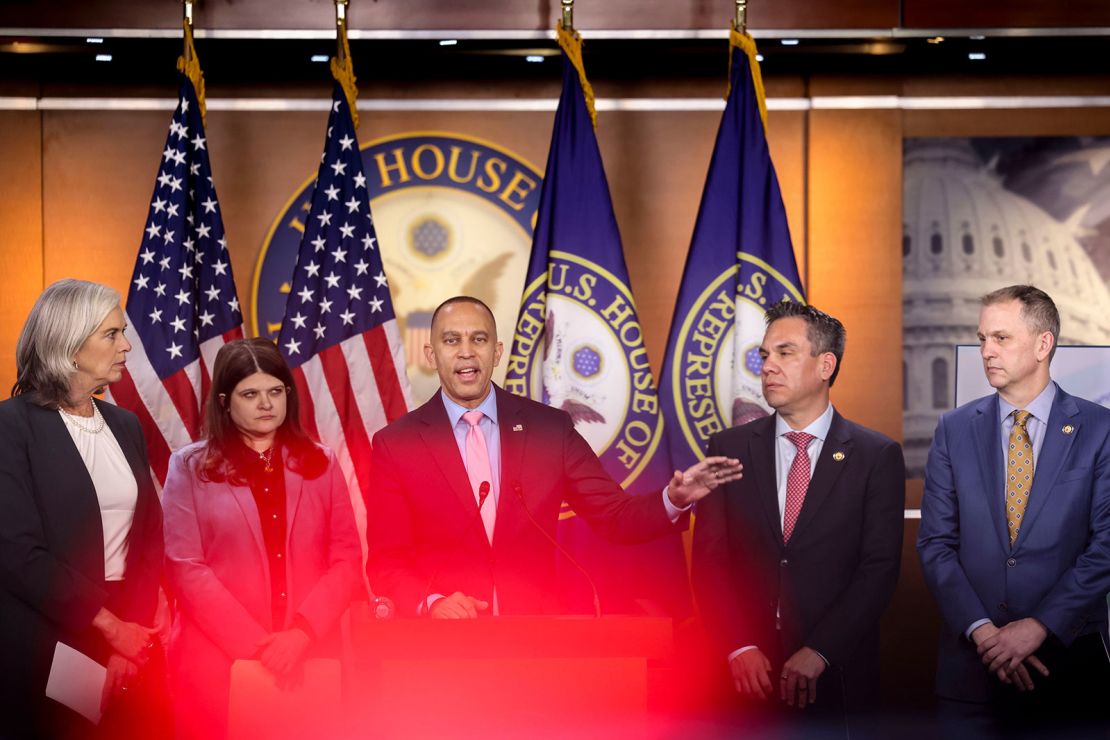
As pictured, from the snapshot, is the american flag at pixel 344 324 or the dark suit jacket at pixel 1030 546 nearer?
the dark suit jacket at pixel 1030 546

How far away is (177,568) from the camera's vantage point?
2996 millimetres

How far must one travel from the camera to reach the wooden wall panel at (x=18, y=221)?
14.6 ft

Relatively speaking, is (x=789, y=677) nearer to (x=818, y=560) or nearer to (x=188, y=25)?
(x=818, y=560)

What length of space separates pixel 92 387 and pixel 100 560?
1.46 ft

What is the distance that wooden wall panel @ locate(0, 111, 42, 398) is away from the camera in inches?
176

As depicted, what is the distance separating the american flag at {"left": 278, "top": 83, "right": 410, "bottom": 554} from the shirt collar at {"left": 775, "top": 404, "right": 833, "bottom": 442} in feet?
4.46

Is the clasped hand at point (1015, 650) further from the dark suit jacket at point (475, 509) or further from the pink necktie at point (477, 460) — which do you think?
the pink necktie at point (477, 460)

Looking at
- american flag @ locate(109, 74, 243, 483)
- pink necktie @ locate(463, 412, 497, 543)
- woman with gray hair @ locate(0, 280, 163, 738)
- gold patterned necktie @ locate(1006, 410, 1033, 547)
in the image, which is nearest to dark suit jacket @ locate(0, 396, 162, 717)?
woman with gray hair @ locate(0, 280, 163, 738)

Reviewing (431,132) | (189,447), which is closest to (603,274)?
(431,132)

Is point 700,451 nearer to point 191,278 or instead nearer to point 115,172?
point 191,278

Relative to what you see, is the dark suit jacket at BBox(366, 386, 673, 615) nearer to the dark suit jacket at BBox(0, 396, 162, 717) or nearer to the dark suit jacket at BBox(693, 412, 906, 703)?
the dark suit jacket at BBox(693, 412, 906, 703)

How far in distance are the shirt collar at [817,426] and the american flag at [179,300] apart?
6.38ft

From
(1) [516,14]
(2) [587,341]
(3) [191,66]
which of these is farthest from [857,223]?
(3) [191,66]

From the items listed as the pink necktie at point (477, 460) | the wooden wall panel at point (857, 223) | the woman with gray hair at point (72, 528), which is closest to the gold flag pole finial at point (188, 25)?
the woman with gray hair at point (72, 528)
